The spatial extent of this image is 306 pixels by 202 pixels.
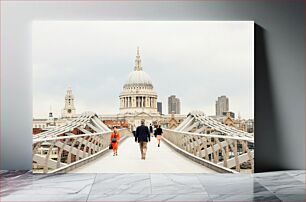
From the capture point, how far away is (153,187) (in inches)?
239

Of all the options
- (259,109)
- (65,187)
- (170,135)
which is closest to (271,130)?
(259,109)

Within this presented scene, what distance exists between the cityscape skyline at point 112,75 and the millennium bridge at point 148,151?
0.28m

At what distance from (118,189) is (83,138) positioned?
196 cm

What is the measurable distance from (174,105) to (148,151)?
855 millimetres

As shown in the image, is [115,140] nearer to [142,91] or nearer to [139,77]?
[142,91]

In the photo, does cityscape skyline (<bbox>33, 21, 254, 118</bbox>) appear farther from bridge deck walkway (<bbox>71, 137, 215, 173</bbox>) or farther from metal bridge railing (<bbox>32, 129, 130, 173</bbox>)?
bridge deck walkway (<bbox>71, 137, 215, 173</bbox>)

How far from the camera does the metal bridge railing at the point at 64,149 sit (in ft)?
23.8

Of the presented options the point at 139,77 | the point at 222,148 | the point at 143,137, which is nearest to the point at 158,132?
the point at 143,137

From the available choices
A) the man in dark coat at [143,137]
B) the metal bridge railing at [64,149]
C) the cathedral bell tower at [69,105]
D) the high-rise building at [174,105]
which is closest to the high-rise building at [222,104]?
the high-rise building at [174,105]

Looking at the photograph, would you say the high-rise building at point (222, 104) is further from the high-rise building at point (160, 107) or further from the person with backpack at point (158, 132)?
the person with backpack at point (158, 132)

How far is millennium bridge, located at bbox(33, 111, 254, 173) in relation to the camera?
733cm

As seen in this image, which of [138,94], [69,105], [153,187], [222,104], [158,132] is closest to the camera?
[153,187]

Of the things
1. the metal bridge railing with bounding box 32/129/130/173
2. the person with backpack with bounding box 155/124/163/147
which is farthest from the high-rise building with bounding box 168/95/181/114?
the metal bridge railing with bounding box 32/129/130/173

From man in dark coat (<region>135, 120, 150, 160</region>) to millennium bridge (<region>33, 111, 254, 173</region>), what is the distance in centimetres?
7
